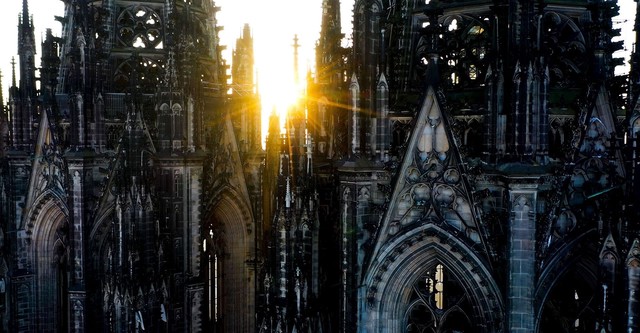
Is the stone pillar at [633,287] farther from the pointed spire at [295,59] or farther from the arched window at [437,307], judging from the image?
the pointed spire at [295,59]

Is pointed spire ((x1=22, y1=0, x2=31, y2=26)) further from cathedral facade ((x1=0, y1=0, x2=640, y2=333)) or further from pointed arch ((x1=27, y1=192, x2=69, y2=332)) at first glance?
pointed arch ((x1=27, y1=192, x2=69, y2=332))

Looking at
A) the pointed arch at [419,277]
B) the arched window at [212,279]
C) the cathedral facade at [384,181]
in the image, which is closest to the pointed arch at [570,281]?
the cathedral facade at [384,181]

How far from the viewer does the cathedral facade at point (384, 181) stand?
1836 centimetres

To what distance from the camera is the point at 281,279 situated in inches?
826

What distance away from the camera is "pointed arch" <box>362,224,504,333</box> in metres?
19.0

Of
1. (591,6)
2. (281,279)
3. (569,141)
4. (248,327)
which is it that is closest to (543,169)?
(569,141)

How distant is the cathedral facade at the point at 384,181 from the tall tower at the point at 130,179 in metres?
0.11

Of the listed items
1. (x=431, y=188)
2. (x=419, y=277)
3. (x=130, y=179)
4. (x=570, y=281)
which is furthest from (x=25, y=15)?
(x=570, y=281)

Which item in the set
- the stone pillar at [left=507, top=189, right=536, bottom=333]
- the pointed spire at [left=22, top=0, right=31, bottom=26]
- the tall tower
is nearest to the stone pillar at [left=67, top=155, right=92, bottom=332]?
the tall tower

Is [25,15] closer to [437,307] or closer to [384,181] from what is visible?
[384,181]

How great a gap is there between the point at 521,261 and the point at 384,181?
15.1 feet

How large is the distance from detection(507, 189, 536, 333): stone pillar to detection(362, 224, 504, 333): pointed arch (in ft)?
1.84

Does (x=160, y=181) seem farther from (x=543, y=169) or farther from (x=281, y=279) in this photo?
(x=543, y=169)

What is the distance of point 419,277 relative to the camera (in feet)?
66.2
